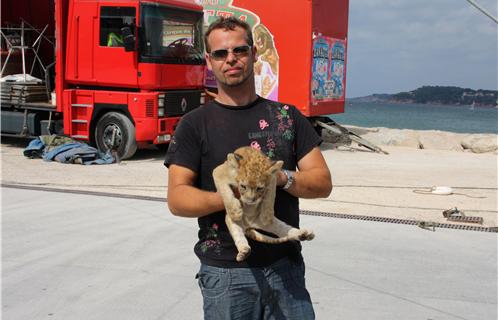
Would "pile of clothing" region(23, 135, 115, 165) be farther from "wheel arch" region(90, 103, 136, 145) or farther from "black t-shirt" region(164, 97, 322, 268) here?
"black t-shirt" region(164, 97, 322, 268)

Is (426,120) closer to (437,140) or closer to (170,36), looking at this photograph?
(437,140)

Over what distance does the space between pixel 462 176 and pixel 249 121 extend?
9.14 metres

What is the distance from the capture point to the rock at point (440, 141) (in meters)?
16.8

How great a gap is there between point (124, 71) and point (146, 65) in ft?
1.68

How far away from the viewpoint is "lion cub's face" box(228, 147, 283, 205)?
1.96 metres

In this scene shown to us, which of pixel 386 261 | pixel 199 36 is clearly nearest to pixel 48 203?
pixel 386 261

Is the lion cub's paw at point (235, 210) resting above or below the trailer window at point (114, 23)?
below

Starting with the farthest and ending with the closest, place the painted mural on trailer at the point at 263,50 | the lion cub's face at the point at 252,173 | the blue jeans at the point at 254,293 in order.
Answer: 1. the painted mural on trailer at the point at 263,50
2. the blue jeans at the point at 254,293
3. the lion cub's face at the point at 252,173

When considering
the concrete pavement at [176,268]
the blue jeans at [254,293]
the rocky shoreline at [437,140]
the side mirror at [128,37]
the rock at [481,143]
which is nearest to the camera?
the blue jeans at [254,293]

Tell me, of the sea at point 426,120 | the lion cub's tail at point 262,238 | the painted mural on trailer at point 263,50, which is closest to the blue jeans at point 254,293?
the lion cub's tail at point 262,238

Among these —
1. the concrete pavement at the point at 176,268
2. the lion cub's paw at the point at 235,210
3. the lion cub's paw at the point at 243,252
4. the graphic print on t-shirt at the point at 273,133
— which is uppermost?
the graphic print on t-shirt at the point at 273,133

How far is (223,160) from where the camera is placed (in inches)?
87.1

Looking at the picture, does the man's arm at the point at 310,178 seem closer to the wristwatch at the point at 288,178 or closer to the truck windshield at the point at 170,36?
the wristwatch at the point at 288,178

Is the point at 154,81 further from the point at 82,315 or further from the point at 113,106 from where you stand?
the point at 82,315
